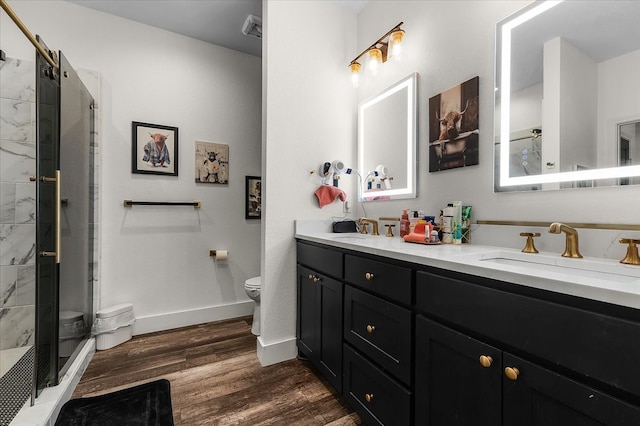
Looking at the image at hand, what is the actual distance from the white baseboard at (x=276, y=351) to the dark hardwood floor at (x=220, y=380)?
0.04 m

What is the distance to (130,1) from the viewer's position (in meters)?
2.21

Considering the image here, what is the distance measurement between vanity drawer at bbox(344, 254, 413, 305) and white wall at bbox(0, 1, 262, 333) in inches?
69.0

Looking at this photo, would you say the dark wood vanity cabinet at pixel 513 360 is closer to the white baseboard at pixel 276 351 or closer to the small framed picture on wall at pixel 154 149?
the white baseboard at pixel 276 351

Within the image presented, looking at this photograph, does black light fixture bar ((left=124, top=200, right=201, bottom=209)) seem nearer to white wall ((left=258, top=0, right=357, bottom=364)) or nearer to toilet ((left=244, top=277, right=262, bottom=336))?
toilet ((left=244, top=277, right=262, bottom=336))

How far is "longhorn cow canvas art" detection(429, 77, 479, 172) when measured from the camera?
146 centimetres

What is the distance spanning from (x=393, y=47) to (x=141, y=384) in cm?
263

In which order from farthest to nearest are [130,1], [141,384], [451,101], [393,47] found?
[130,1], [393,47], [141,384], [451,101]

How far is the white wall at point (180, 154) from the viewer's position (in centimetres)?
230

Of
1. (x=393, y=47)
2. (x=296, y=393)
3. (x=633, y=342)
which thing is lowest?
(x=296, y=393)

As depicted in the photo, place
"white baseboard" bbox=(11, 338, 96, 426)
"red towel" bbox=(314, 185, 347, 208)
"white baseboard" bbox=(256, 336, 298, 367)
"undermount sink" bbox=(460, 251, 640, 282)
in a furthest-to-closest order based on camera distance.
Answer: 1. "red towel" bbox=(314, 185, 347, 208)
2. "white baseboard" bbox=(256, 336, 298, 367)
3. "white baseboard" bbox=(11, 338, 96, 426)
4. "undermount sink" bbox=(460, 251, 640, 282)

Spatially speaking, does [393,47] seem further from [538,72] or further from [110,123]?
[110,123]

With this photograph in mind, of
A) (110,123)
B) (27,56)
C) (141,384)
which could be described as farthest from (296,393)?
(27,56)

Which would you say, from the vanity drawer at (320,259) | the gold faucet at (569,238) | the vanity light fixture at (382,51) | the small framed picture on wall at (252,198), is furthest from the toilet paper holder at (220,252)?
the gold faucet at (569,238)

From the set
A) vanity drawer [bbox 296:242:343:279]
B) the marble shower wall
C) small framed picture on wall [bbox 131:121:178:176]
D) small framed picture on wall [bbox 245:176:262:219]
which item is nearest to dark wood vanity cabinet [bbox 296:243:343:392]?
vanity drawer [bbox 296:242:343:279]
